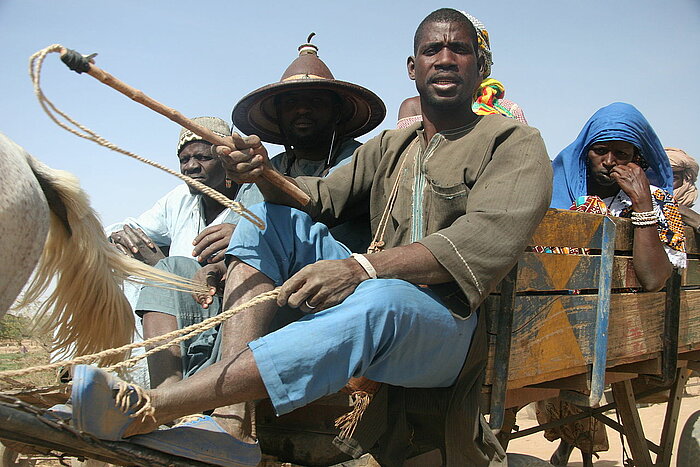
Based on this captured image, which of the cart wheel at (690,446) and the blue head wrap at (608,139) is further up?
the blue head wrap at (608,139)

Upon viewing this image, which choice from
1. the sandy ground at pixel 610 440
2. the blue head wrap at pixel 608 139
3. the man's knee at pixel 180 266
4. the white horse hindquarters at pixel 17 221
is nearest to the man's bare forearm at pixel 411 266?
the white horse hindquarters at pixel 17 221

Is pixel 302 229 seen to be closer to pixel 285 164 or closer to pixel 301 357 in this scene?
pixel 301 357

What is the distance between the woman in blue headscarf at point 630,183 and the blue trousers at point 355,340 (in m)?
1.38

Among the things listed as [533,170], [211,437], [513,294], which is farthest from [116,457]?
[533,170]

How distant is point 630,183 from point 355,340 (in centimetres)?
220

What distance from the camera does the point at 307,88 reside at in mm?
3502

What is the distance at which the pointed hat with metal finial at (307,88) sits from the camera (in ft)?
11.3

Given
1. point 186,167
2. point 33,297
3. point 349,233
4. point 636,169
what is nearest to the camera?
point 33,297

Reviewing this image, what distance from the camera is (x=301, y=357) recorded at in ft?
5.56

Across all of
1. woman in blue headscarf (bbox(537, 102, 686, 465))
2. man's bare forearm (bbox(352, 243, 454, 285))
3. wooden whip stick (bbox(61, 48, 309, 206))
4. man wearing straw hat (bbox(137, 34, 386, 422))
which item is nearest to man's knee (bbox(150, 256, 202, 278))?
man wearing straw hat (bbox(137, 34, 386, 422))

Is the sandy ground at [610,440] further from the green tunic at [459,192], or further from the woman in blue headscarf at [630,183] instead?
the green tunic at [459,192]

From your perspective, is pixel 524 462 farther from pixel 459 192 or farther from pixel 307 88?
pixel 307 88

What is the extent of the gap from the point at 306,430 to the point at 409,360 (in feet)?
2.50

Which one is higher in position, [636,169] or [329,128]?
[329,128]
